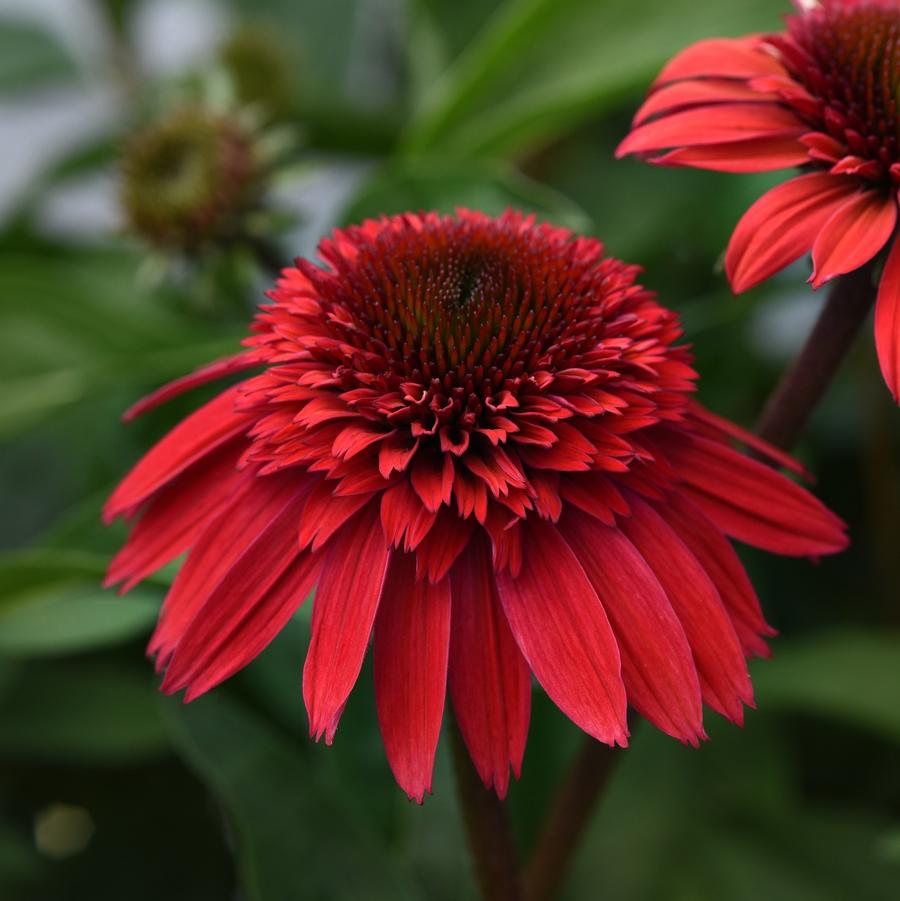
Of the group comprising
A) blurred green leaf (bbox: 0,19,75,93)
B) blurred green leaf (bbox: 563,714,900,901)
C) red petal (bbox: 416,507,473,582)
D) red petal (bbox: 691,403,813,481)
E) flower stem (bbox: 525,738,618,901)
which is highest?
red petal (bbox: 691,403,813,481)

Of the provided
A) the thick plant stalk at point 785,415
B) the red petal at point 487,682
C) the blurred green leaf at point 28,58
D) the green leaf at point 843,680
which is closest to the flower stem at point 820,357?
the thick plant stalk at point 785,415

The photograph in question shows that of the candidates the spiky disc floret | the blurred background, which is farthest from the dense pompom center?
the blurred background

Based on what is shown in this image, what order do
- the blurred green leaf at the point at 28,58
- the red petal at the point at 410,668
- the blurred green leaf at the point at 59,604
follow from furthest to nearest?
the blurred green leaf at the point at 28,58 → the blurred green leaf at the point at 59,604 → the red petal at the point at 410,668

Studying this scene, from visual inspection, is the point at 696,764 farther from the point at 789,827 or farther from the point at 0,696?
the point at 0,696

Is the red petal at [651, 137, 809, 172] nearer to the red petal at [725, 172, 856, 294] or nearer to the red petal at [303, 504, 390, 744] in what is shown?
the red petal at [725, 172, 856, 294]

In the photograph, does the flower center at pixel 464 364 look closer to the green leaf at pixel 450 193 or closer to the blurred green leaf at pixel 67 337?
the green leaf at pixel 450 193
